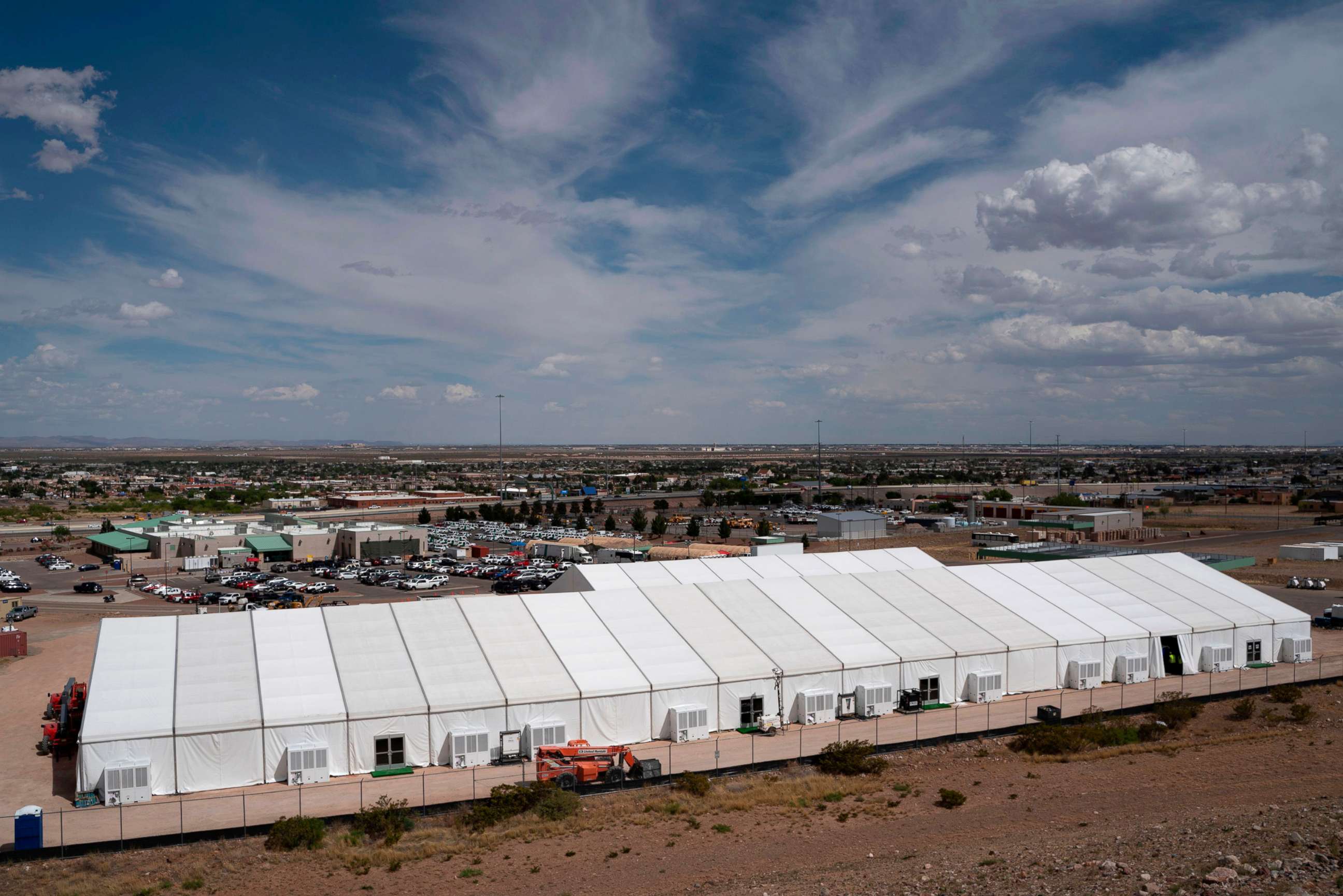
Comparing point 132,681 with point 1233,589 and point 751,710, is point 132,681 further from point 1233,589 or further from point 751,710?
point 1233,589

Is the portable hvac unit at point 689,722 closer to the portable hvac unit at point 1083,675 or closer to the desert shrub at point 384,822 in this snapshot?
the desert shrub at point 384,822

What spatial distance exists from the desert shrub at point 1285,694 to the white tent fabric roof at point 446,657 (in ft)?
89.3

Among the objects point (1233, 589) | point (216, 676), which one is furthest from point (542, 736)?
point (1233, 589)

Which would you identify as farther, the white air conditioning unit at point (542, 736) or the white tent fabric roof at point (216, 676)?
the white air conditioning unit at point (542, 736)

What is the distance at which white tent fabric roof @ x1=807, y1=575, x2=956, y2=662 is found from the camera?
31141mm

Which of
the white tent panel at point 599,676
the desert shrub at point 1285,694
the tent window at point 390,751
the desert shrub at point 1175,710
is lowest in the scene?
the desert shrub at point 1285,694

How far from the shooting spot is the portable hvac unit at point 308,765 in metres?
23.4

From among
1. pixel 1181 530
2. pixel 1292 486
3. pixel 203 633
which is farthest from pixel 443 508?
pixel 1292 486

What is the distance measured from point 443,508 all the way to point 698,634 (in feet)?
338

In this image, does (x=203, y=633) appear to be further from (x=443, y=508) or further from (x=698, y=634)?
(x=443, y=508)

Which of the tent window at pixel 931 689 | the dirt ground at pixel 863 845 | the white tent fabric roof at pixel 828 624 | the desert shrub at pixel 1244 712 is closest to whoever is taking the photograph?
the dirt ground at pixel 863 845

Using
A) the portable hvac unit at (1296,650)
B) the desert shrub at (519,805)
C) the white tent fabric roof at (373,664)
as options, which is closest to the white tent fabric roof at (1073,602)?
the portable hvac unit at (1296,650)

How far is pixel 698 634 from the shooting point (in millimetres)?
30734

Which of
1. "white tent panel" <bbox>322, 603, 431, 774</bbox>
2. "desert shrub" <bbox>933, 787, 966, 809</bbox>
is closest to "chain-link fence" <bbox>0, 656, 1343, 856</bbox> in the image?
"white tent panel" <bbox>322, 603, 431, 774</bbox>
